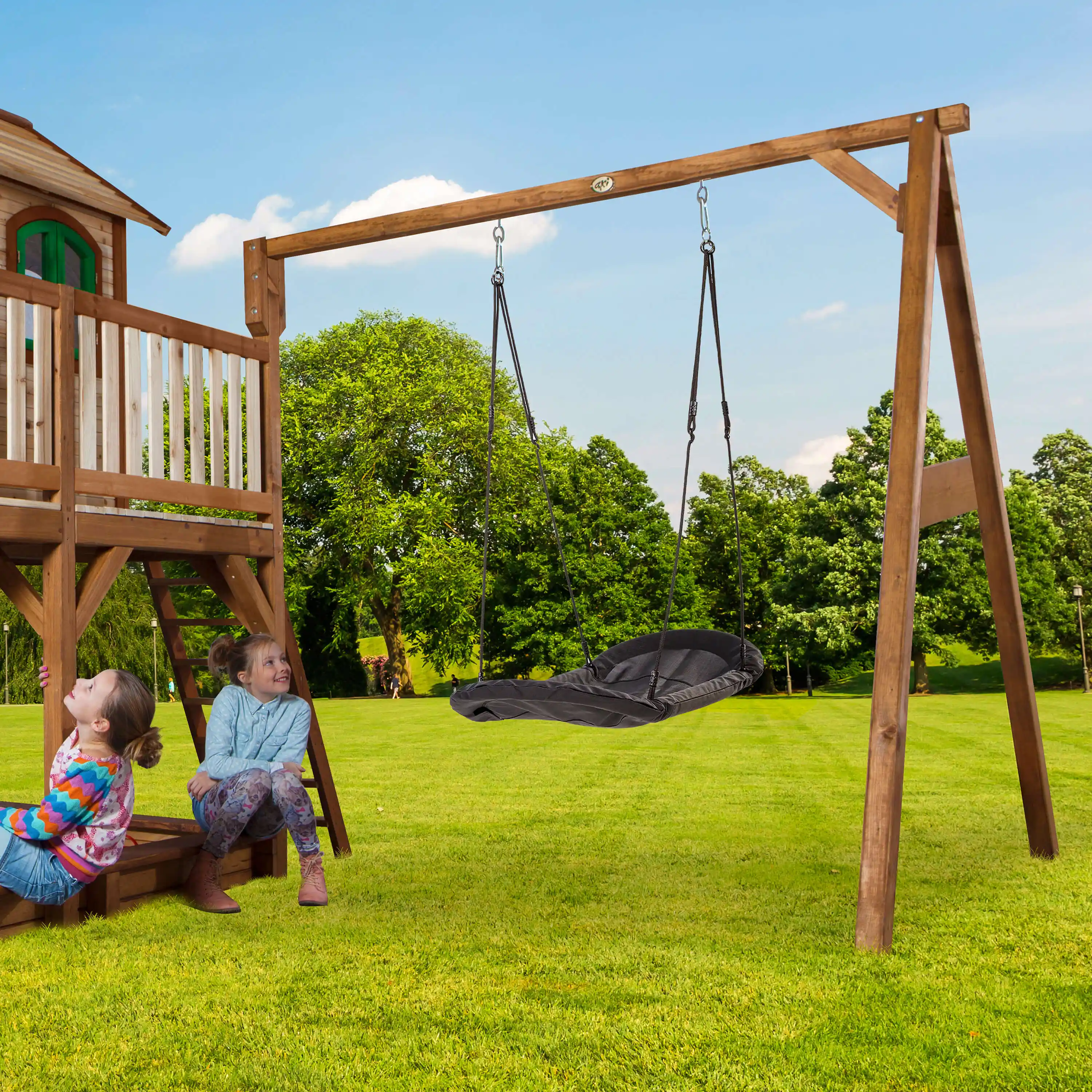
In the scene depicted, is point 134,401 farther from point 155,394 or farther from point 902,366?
point 902,366

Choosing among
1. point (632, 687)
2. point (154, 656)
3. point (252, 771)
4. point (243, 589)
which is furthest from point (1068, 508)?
point (252, 771)

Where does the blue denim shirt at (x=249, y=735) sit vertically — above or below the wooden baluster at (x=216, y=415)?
below

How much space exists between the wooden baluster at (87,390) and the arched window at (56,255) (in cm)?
329

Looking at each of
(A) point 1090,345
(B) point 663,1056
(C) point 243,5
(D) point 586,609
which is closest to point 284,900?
(B) point 663,1056

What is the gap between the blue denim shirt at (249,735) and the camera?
534cm

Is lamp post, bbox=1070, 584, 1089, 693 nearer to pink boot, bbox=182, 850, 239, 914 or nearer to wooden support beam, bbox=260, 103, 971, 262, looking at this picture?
wooden support beam, bbox=260, 103, 971, 262

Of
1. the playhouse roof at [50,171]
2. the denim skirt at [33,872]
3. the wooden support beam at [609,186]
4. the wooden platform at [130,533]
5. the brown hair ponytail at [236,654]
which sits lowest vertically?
the denim skirt at [33,872]

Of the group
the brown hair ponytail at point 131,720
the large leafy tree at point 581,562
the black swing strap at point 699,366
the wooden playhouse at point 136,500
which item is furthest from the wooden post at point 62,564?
the large leafy tree at point 581,562

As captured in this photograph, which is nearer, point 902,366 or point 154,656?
point 902,366

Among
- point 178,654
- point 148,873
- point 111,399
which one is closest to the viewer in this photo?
point 148,873

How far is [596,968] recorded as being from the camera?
4434mm

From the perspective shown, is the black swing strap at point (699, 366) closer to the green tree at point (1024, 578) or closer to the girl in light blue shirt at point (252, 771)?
the girl in light blue shirt at point (252, 771)

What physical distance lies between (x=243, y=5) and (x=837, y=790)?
10732 millimetres

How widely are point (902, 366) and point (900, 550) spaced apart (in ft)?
2.86
